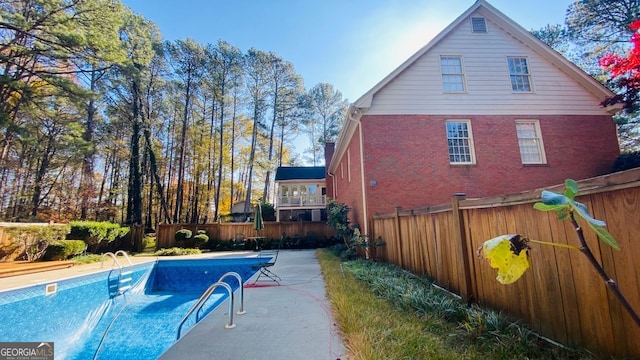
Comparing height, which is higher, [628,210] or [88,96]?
[88,96]

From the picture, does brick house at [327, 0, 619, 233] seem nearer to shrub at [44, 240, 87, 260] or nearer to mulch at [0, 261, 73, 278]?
mulch at [0, 261, 73, 278]

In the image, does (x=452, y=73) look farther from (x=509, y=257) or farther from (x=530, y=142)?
(x=509, y=257)

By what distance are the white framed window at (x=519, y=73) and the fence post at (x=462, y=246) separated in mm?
8831

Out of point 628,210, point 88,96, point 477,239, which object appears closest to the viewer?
point 628,210

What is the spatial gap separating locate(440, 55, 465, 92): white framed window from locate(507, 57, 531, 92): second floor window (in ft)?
6.48

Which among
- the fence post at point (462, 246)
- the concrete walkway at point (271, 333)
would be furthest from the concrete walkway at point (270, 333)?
the fence post at point (462, 246)

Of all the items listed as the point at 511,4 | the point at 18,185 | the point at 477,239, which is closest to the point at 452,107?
the point at 511,4

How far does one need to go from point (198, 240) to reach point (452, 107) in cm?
1502

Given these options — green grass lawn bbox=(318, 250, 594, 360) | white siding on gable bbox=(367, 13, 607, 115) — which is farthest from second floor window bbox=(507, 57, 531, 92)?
green grass lawn bbox=(318, 250, 594, 360)

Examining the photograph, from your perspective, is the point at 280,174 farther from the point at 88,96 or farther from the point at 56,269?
the point at 56,269

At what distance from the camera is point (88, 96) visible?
1178 cm

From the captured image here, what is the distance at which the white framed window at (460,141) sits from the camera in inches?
373

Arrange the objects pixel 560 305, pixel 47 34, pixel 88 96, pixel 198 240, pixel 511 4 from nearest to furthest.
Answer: pixel 560 305 → pixel 511 4 → pixel 47 34 → pixel 88 96 → pixel 198 240

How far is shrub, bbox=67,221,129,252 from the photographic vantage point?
12336mm
